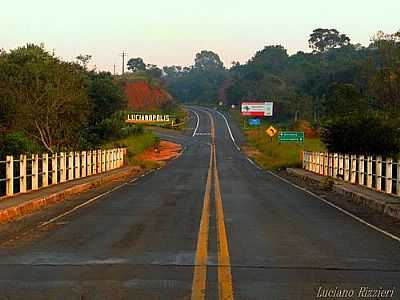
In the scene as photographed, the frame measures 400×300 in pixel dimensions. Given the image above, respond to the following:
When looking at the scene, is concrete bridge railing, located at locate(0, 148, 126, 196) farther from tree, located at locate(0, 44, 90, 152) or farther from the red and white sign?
the red and white sign

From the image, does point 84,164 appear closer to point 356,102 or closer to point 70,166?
point 70,166

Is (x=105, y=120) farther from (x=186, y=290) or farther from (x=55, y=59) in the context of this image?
(x=186, y=290)

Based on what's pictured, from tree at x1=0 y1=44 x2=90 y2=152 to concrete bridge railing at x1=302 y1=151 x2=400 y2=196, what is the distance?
16.2 meters

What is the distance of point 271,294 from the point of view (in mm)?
8398

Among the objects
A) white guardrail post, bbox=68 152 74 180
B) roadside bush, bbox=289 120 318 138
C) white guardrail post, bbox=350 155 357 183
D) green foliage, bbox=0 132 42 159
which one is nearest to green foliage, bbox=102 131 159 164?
roadside bush, bbox=289 120 318 138

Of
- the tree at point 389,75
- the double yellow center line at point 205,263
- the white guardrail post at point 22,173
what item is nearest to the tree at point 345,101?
the tree at point 389,75

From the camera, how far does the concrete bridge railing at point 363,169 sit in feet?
80.4

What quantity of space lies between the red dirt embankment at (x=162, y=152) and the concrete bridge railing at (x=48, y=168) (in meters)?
26.0

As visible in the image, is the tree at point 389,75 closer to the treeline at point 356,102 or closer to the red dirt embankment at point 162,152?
the treeline at point 356,102

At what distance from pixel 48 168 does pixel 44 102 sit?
16237 millimetres

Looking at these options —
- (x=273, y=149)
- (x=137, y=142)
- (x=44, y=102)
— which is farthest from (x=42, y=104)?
(x=273, y=149)

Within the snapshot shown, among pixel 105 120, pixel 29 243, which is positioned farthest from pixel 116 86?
pixel 29 243

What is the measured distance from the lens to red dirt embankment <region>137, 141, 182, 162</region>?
254ft

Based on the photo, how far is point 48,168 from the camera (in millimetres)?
30922
